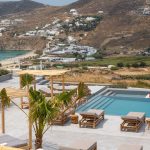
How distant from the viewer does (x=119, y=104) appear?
18.0 m

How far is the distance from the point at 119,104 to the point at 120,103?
232 millimetres

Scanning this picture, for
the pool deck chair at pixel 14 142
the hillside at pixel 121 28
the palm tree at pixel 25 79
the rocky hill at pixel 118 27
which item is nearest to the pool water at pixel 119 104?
the palm tree at pixel 25 79

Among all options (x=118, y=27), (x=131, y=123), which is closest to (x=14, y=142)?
(x=131, y=123)

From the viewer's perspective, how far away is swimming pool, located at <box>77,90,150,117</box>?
54.6ft

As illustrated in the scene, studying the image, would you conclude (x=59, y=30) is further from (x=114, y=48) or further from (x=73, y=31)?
(x=114, y=48)

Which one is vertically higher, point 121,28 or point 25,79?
point 121,28

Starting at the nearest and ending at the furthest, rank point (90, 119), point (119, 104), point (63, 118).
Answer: point (90, 119) → point (63, 118) → point (119, 104)

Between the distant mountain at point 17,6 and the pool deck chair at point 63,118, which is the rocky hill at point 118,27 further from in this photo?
the distant mountain at point 17,6

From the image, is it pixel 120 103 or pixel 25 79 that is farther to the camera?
pixel 120 103

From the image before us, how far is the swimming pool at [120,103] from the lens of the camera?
16653 millimetres

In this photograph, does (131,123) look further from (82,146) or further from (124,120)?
(82,146)

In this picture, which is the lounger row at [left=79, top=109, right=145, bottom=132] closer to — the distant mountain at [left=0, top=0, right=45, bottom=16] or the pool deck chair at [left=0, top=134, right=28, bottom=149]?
the pool deck chair at [left=0, top=134, right=28, bottom=149]

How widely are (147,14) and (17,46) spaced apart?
2800 centimetres

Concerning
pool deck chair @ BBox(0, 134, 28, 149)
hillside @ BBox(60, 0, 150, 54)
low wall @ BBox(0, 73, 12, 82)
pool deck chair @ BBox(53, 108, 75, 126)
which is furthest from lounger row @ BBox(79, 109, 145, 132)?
hillside @ BBox(60, 0, 150, 54)
